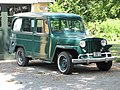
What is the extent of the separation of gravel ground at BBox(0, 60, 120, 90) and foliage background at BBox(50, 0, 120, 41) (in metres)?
13.3

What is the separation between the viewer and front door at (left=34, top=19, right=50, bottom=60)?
1249cm

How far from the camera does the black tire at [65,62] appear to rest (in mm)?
11547

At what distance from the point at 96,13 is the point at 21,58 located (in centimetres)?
1807

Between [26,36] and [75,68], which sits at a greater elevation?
[26,36]

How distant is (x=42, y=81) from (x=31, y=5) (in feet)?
31.7

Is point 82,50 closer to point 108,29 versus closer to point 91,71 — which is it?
point 91,71

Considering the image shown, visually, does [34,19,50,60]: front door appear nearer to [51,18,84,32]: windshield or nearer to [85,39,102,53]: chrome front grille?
[51,18,84,32]: windshield

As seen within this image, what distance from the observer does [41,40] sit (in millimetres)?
12695

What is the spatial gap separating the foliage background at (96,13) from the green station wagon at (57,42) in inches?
505

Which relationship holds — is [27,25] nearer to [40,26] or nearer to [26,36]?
[26,36]

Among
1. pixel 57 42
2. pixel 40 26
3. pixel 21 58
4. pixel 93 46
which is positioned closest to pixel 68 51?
pixel 57 42

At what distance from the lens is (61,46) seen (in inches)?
467

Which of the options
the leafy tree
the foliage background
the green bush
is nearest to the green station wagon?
the foliage background

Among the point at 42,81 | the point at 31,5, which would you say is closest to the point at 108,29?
the point at 31,5
